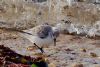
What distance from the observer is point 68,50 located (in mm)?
10047

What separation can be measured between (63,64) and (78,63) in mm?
309

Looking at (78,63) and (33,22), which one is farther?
(33,22)

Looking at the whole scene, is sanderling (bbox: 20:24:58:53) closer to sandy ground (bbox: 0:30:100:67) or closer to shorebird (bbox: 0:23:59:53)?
shorebird (bbox: 0:23:59:53)

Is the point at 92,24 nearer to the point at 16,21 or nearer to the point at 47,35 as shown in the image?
the point at 16,21

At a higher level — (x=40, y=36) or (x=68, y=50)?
(x=40, y=36)

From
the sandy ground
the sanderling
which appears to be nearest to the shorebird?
the sanderling

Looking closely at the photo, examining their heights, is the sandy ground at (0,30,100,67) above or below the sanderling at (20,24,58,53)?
below

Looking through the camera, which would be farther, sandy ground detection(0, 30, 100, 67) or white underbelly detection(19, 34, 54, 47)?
white underbelly detection(19, 34, 54, 47)

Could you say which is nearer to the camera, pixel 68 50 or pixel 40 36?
pixel 40 36

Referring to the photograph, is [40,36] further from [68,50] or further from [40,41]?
[68,50]

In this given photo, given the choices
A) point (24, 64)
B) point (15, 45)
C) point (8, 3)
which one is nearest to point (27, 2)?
point (8, 3)

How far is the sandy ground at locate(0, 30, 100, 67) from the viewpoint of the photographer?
28.5ft

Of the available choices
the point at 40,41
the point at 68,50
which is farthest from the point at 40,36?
the point at 68,50

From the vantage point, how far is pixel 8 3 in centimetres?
1389
